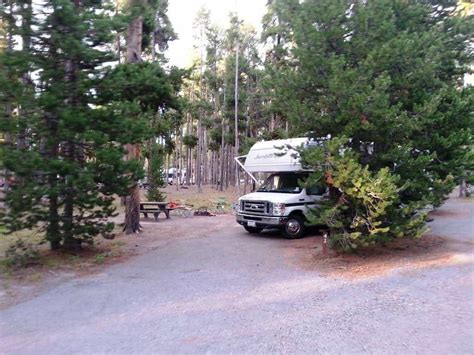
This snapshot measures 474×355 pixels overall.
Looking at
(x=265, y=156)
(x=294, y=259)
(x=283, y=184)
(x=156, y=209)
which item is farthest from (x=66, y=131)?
(x=156, y=209)

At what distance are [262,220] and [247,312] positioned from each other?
7.79 m

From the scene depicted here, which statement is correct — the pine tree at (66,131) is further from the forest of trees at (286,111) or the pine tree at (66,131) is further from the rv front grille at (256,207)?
the rv front grille at (256,207)

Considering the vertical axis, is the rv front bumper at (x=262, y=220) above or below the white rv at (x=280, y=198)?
below

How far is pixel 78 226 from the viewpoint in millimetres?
10250

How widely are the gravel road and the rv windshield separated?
4.98 meters

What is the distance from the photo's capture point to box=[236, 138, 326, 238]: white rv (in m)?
13.6

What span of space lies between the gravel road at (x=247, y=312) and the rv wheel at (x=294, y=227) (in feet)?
13.1

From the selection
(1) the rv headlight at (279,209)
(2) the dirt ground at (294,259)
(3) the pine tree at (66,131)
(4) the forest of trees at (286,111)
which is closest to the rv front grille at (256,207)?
(1) the rv headlight at (279,209)

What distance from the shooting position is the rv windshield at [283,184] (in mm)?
14484

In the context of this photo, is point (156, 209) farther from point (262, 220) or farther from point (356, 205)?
point (356, 205)

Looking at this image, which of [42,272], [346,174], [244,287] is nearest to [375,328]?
[244,287]

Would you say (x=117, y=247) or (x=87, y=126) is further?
(x=117, y=247)

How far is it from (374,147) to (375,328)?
597 cm

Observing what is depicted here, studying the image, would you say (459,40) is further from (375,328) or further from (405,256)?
(375,328)
